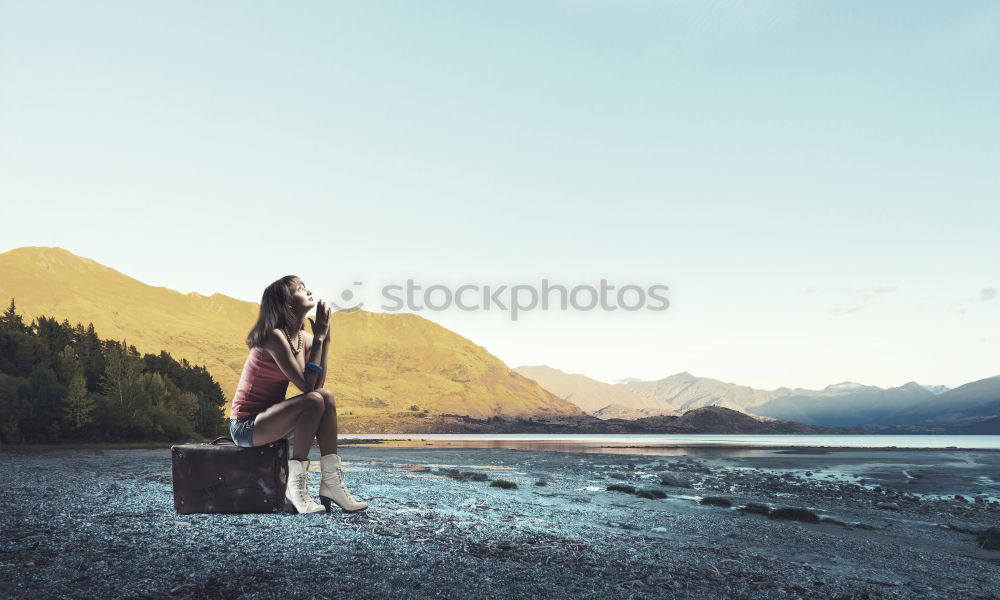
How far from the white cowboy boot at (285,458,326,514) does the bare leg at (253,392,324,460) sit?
701mm

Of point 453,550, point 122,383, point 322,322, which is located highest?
point 322,322

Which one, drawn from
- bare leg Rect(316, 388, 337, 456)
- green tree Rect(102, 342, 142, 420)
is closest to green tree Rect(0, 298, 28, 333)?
green tree Rect(102, 342, 142, 420)

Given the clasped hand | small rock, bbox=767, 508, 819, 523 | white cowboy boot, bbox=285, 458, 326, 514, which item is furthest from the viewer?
small rock, bbox=767, 508, 819, 523

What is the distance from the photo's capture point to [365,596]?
7805 mm

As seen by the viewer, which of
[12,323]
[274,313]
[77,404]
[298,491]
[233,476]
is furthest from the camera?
[12,323]

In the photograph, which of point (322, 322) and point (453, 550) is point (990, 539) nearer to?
point (453, 550)

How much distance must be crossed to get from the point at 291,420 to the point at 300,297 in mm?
1960

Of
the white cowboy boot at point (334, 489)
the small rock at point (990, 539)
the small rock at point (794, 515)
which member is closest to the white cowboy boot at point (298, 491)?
the white cowboy boot at point (334, 489)

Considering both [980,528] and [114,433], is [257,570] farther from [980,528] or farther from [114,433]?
[114,433]

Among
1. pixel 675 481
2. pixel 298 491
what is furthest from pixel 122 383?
pixel 298 491

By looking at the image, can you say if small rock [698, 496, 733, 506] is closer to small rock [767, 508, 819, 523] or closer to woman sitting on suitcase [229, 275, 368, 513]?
small rock [767, 508, 819, 523]

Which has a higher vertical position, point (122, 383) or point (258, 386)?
point (258, 386)

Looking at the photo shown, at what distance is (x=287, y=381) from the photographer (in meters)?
10.4

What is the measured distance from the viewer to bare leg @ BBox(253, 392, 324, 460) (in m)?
9.95
